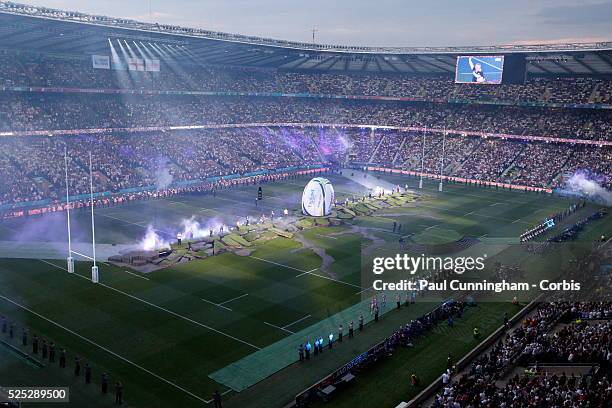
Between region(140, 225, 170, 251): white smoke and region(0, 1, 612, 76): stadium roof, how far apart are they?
26.2 metres

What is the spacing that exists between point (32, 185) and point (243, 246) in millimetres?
28571

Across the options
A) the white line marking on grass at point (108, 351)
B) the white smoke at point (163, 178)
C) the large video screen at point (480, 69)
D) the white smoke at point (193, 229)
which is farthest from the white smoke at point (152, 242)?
the large video screen at point (480, 69)

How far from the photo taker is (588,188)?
7356 cm

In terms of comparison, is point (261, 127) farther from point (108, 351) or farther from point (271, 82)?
point (108, 351)

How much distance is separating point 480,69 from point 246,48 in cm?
3665

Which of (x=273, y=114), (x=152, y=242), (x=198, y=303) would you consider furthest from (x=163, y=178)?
(x=198, y=303)

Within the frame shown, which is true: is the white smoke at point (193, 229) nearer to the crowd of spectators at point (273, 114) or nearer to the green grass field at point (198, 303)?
the green grass field at point (198, 303)

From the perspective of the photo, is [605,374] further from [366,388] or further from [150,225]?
[150,225]

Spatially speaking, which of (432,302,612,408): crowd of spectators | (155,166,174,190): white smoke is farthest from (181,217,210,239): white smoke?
(432,302,612,408): crowd of spectators

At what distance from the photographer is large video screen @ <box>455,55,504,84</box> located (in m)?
87.1

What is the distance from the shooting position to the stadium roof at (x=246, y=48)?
62.1 metres

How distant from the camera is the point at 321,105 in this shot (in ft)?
363

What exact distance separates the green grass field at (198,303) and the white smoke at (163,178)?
12819 mm

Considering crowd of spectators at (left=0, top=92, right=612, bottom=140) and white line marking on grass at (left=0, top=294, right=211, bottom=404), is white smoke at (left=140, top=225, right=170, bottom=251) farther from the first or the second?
crowd of spectators at (left=0, top=92, right=612, bottom=140)
